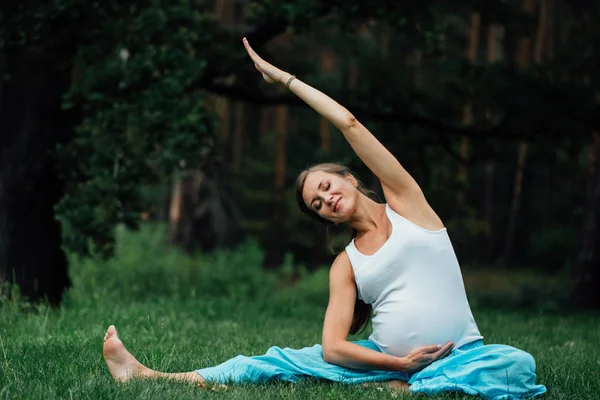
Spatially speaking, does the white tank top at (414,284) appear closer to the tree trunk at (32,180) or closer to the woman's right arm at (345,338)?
the woman's right arm at (345,338)

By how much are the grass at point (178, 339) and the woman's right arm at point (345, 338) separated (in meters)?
0.13

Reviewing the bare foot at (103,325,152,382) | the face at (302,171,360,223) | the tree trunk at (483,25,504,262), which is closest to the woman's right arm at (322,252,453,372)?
the face at (302,171,360,223)

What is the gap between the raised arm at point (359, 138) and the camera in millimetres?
4488

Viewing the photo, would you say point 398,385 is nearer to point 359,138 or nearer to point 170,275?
point 359,138

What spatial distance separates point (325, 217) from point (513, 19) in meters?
7.89

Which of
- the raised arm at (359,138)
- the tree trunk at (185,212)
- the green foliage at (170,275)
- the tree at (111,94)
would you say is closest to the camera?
the raised arm at (359,138)

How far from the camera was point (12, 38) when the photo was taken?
945 cm

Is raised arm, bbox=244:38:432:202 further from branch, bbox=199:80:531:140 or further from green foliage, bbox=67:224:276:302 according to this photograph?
green foliage, bbox=67:224:276:302

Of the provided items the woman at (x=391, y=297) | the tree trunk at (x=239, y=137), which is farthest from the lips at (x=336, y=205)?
the tree trunk at (x=239, y=137)

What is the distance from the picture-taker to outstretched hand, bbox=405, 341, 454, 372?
14.9ft

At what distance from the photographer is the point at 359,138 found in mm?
4492

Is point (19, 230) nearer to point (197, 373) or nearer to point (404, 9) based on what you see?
point (404, 9)

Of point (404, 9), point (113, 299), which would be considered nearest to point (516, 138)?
point (404, 9)

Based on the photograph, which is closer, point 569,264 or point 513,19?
point 513,19
